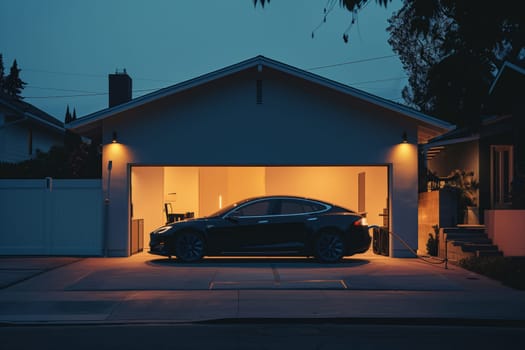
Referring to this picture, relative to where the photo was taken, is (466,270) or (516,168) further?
(516,168)

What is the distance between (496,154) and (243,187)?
8289 millimetres

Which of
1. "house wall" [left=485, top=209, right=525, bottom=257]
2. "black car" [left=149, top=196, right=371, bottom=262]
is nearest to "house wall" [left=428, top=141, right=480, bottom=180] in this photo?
"house wall" [left=485, top=209, right=525, bottom=257]

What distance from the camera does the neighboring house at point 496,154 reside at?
1719 centimetres

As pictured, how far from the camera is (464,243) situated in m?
17.2

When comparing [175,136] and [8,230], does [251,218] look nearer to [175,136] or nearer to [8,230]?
[175,136]

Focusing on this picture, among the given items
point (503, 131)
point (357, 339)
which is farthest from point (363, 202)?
point (357, 339)

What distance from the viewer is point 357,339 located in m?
8.70

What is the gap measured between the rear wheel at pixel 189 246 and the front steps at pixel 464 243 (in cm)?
588

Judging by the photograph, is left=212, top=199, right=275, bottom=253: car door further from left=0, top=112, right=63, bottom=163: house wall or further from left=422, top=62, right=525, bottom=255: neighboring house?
left=0, top=112, right=63, bottom=163: house wall

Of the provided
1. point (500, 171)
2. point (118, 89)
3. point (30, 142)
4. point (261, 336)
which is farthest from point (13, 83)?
point (261, 336)

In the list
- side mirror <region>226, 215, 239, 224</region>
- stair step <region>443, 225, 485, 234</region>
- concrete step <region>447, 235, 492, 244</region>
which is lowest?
concrete step <region>447, 235, 492, 244</region>

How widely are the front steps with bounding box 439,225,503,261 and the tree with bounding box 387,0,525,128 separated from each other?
3.95 metres

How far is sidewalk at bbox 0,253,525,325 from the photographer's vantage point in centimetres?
1023

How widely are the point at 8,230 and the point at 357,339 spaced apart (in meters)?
12.2
